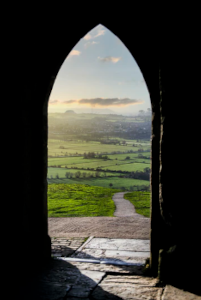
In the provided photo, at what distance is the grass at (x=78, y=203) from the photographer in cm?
1116

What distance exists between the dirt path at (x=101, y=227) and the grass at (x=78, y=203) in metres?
1.46

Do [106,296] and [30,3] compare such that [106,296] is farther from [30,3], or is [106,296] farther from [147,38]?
[30,3]

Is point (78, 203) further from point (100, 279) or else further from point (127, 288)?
point (127, 288)

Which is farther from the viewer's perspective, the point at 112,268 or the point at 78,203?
the point at 78,203

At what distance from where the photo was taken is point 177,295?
3.35m

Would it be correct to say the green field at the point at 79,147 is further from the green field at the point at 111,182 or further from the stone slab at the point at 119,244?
the stone slab at the point at 119,244

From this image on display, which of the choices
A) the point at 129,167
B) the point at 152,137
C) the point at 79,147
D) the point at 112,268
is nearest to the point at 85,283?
the point at 112,268

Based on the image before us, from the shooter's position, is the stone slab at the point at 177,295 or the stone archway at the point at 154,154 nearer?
the stone slab at the point at 177,295

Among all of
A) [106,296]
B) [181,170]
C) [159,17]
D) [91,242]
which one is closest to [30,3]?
[159,17]

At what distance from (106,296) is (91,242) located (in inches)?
112

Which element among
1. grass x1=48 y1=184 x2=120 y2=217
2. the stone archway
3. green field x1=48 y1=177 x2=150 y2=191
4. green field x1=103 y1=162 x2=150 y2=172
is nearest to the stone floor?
the stone archway

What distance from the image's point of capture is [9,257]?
12.6 feet

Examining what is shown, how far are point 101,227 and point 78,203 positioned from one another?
5875mm

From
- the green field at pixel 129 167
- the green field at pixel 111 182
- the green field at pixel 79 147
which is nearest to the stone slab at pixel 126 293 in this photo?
the green field at pixel 111 182
